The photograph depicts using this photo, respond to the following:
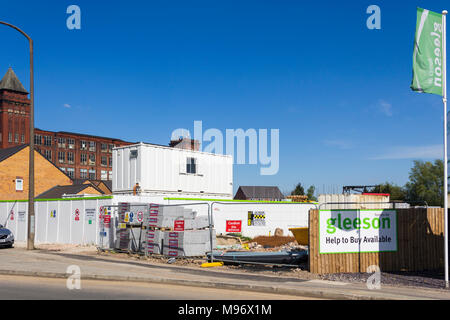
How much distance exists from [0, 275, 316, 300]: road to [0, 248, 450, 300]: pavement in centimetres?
42

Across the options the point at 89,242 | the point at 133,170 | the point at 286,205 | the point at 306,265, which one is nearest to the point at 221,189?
the point at 286,205

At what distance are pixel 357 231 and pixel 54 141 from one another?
341 feet

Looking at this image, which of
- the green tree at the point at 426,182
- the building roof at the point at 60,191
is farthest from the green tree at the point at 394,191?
the building roof at the point at 60,191

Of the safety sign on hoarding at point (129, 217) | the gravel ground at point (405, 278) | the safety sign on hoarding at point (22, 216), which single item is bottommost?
the gravel ground at point (405, 278)

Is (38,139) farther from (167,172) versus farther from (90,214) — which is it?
(90,214)

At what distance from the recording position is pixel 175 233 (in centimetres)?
1930

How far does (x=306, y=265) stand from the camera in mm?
15930

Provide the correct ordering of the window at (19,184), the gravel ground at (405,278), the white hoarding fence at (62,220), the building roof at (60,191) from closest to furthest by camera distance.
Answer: the gravel ground at (405,278) < the white hoarding fence at (62,220) < the building roof at (60,191) < the window at (19,184)

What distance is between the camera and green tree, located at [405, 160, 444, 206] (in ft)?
260

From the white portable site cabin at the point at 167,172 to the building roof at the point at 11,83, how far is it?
274ft

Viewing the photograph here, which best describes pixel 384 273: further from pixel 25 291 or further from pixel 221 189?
pixel 221 189

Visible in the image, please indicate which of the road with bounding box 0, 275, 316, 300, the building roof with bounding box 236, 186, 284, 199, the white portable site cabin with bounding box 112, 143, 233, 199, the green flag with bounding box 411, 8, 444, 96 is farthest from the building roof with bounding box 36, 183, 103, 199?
the building roof with bounding box 236, 186, 284, 199

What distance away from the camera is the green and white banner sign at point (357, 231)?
49.3 ft

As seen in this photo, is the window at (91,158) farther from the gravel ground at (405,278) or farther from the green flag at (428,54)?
the green flag at (428,54)
